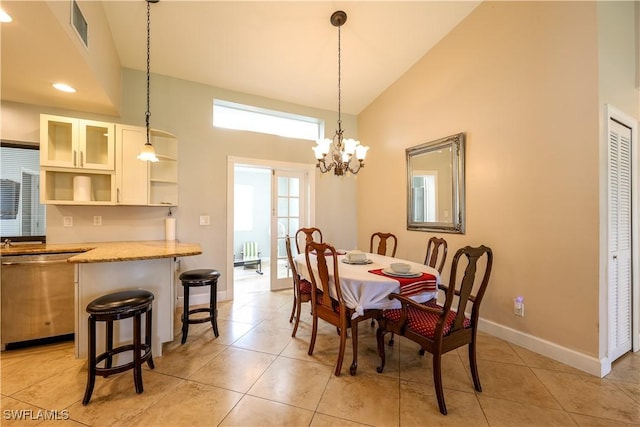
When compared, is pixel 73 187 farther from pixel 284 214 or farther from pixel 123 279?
pixel 284 214

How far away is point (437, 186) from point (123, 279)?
3.36 metres

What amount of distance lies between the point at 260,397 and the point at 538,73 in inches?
136

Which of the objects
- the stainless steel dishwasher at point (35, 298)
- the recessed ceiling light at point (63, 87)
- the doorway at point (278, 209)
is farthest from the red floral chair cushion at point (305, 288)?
the recessed ceiling light at point (63, 87)

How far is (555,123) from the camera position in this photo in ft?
7.11

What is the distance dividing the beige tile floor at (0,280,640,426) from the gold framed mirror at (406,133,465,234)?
1.36 m

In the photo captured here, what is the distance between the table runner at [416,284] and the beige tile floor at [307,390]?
666 mm

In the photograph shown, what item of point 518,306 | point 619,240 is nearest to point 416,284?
point 518,306

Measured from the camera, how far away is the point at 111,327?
1.88 m

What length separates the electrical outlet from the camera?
240cm

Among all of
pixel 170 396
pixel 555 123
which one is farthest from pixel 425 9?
pixel 170 396

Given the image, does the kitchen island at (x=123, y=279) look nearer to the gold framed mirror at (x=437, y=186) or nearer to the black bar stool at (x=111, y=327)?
the black bar stool at (x=111, y=327)

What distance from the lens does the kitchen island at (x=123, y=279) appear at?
6.43ft

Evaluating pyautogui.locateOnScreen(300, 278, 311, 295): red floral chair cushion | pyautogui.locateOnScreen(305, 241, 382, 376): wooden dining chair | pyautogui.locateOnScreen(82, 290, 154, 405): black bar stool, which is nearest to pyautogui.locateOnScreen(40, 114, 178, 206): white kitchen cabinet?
pyautogui.locateOnScreen(82, 290, 154, 405): black bar stool

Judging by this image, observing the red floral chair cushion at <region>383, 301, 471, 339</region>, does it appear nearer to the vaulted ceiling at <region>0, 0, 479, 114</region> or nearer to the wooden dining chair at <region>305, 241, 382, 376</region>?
the wooden dining chair at <region>305, 241, 382, 376</region>
